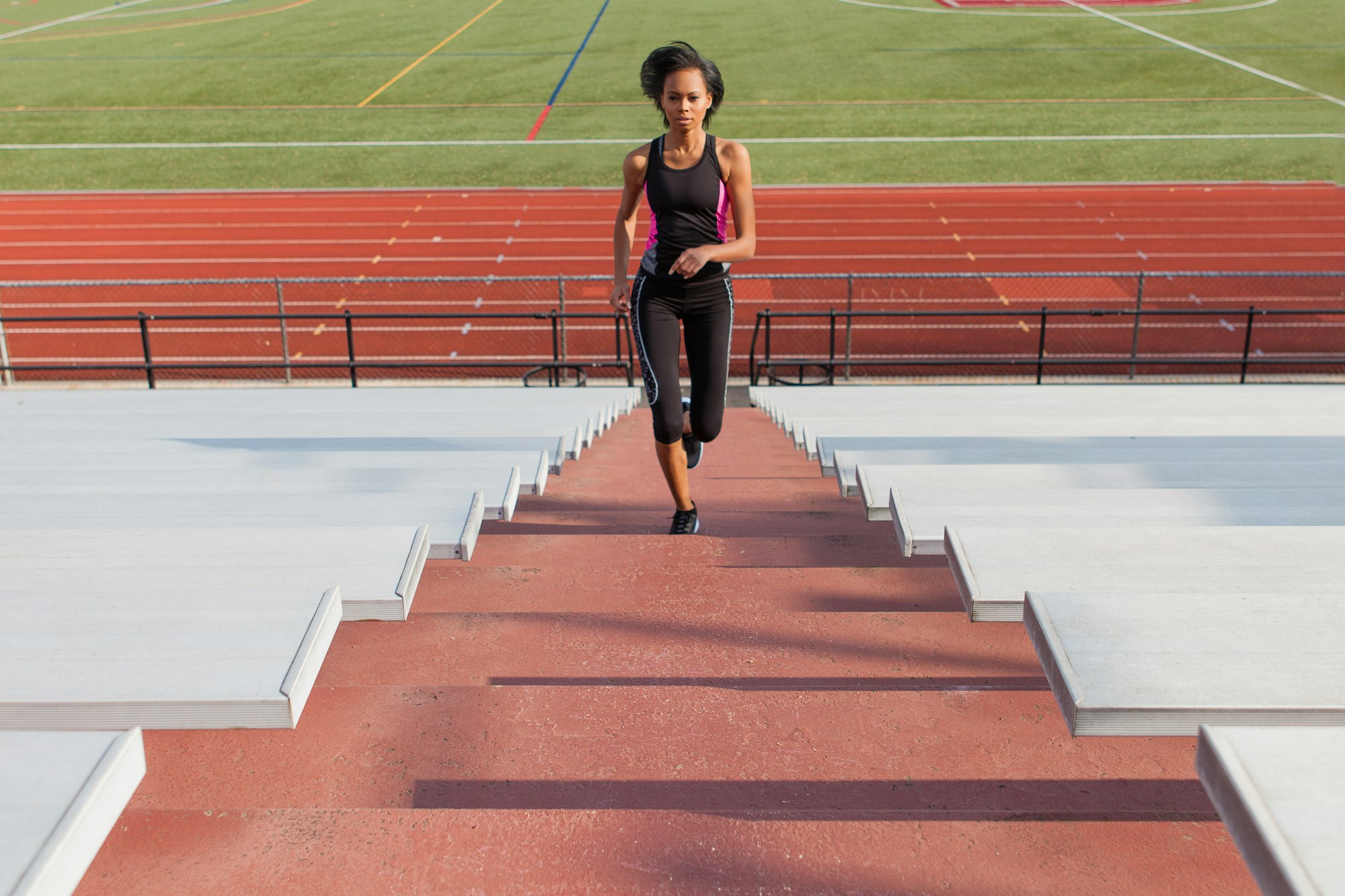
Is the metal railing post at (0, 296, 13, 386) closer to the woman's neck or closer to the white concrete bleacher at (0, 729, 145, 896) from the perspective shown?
the woman's neck

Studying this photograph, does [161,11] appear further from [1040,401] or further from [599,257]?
[1040,401]

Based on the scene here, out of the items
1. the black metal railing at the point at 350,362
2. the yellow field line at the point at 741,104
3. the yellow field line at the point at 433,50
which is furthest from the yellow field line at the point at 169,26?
the black metal railing at the point at 350,362

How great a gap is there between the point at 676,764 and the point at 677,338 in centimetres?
222

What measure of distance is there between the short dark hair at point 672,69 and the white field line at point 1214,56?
3238cm

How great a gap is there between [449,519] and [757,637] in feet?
3.09

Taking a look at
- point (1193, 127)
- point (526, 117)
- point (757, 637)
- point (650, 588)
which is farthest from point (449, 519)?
point (1193, 127)

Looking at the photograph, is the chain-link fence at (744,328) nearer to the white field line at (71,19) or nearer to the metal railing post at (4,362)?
the metal railing post at (4,362)

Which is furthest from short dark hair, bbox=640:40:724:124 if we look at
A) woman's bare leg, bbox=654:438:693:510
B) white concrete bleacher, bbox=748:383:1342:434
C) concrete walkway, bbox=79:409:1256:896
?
white concrete bleacher, bbox=748:383:1342:434

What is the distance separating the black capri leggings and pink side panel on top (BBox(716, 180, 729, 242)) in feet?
0.58

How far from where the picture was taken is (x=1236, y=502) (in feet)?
10.4

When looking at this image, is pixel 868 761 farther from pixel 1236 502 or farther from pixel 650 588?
pixel 1236 502

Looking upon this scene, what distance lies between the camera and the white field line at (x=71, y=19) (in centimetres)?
4156

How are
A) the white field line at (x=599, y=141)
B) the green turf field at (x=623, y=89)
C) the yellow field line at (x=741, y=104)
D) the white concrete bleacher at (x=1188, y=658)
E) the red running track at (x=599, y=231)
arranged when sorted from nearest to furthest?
1. the white concrete bleacher at (x=1188, y=658)
2. the red running track at (x=599, y=231)
3. the green turf field at (x=623, y=89)
4. the white field line at (x=599, y=141)
5. the yellow field line at (x=741, y=104)

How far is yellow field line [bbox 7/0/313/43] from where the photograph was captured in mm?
40625
